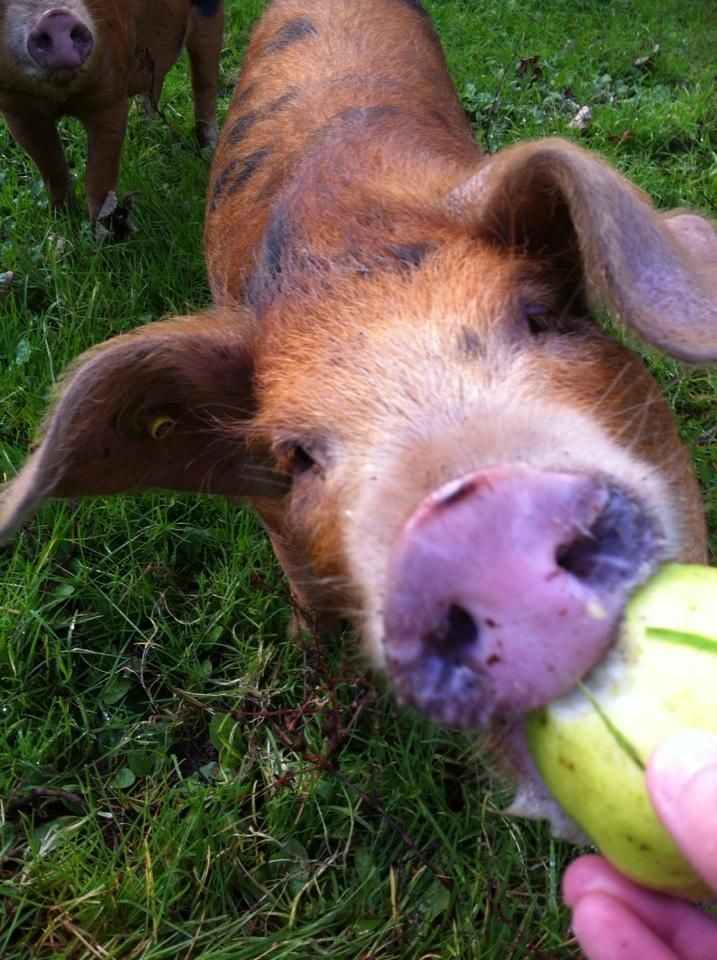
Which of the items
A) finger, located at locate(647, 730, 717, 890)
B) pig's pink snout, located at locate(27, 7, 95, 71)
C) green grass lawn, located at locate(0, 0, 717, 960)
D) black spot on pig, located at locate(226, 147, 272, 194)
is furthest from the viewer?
pig's pink snout, located at locate(27, 7, 95, 71)

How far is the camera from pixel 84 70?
15.0 feet

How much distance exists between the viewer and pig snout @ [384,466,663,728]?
1280 millimetres

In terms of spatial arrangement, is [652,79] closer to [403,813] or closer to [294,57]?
[294,57]

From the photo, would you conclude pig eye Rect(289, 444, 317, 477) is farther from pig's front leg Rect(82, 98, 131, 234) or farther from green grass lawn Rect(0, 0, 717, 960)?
pig's front leg Rect(82, 98, 131, 234)

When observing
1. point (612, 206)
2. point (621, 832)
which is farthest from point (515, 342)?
point (621, 832)

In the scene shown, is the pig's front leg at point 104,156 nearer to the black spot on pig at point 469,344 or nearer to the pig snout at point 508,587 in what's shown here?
the black spot on pig at point 469,344

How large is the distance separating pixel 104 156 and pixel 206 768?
332cm

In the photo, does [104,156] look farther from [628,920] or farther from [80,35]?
[628,920]

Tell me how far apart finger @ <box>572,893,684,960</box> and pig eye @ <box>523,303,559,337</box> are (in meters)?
1.09

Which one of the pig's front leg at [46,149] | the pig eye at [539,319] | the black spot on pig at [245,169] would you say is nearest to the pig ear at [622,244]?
the pig eye at [539,319]

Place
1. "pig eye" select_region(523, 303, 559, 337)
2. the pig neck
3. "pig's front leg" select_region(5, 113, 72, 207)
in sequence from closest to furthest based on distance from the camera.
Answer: "pig eye" select_region(523, 303, 559, 337), the pig neck, "pig's front leg" select_region(5, 113, 72, 207)

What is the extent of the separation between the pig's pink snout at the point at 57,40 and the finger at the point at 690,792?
4351mm

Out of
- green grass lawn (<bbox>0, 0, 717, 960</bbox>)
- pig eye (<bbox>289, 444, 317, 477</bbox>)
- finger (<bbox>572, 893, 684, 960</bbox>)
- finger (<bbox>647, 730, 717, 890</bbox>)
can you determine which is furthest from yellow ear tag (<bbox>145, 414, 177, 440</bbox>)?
finger (<bbox>647, 730, 717, 890</bbox>)

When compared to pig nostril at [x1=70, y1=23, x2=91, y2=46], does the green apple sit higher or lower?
lower
